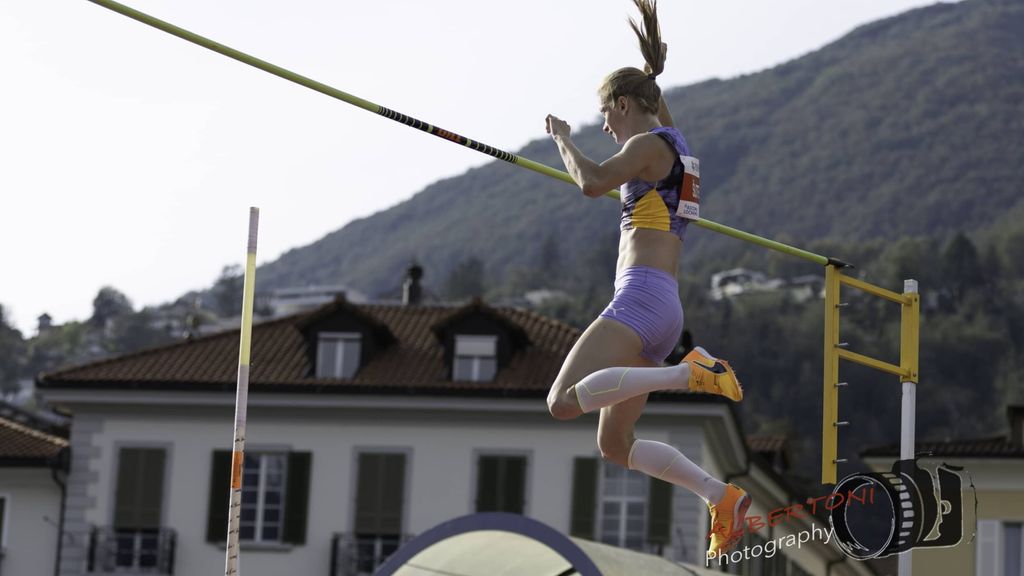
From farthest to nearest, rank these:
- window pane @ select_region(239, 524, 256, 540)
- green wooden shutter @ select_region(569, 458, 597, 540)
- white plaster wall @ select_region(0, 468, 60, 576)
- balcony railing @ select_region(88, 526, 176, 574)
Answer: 1. white plaster wall @ select_region(0, 468, 60, 576)
2. window pane @ select_region(239, 524, 256, 540)
3. balcony railing @ select_region(88, 526, 176, 574)
4. green wooden shutter @ select_region(569, 458, 597, 540)

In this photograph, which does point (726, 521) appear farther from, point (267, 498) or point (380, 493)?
point (267, 498)

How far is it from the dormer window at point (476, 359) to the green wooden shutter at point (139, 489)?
5.74 m

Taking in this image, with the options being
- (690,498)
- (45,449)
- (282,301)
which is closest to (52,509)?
(45,449)

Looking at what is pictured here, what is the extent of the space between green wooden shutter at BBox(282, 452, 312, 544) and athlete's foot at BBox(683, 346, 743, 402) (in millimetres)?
28441

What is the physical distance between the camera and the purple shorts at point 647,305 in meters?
9.08

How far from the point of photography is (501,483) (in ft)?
121

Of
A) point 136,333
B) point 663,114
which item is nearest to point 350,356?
point 663,114

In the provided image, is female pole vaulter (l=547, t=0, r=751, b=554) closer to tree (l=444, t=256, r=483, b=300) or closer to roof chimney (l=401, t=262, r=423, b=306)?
roof chimney (l=401, t=262, r=423, b=306)

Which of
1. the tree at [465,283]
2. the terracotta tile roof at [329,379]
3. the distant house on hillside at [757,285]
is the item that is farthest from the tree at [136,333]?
the terracotta tile roof at [329,379]

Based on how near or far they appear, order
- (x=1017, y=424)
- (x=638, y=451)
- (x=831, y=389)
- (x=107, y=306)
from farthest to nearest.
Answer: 1. (x=107, y=306)
2. (x=1017, y=424)
3. (x=831, y=389)
4. (x=638, y=451)

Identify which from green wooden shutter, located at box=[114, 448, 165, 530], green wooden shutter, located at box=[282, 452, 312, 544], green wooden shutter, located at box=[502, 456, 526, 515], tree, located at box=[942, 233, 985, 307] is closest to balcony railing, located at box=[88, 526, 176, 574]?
green wooden shutter, located at box=[114, 448, 165, 530]

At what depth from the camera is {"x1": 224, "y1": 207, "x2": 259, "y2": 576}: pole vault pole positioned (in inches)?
358

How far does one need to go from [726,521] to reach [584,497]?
2739 cm

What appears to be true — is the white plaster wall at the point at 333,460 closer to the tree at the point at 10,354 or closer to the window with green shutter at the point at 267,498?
the window with green shutter at the point at 267,498
